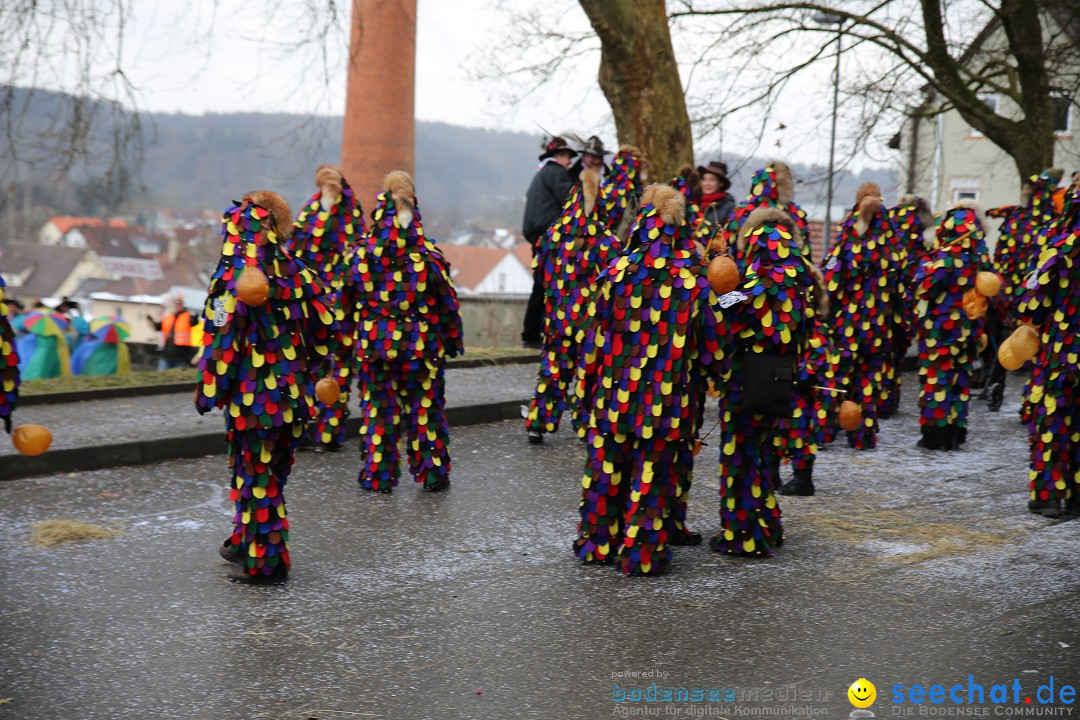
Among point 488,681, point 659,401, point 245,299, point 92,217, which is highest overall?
point 92,217

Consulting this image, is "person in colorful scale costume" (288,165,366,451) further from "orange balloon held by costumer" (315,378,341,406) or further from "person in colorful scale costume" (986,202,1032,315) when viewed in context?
"person in colorful scale costume" (986,202,1032,315)

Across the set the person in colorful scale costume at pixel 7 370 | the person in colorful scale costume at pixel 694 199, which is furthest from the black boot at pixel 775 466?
the person in colorful scale costume at pixel 7 370

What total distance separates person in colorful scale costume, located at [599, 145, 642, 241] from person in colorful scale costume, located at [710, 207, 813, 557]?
294 centimetres

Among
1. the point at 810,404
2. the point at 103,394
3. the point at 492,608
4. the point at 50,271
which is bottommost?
the point at 492,608

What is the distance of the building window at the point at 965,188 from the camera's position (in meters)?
41.9

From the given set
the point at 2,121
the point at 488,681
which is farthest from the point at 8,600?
the point at 2,121

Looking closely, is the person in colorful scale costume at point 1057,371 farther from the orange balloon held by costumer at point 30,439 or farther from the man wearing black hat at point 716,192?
the orange balloon held by costumer at point 30,439

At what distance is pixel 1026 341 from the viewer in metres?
6.80

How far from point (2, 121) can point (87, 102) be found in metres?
0.64

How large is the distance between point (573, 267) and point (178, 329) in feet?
21.7

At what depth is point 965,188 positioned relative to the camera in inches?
1667

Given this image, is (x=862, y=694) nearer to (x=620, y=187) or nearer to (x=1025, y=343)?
(x=1025, y=343)

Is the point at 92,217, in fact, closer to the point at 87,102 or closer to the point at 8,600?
the point at 87,102

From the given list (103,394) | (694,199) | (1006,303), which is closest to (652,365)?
(694,199)
